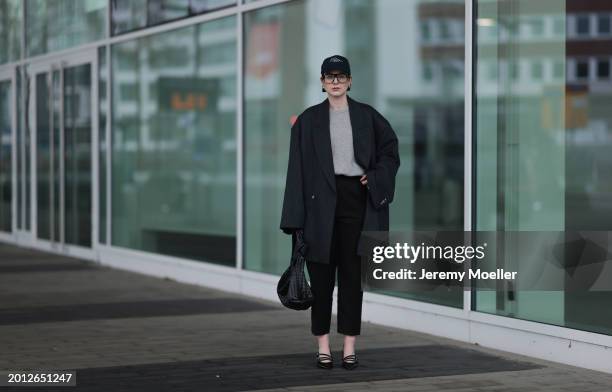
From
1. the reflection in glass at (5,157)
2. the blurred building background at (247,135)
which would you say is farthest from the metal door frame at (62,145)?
the reflection in glass at (5,157)

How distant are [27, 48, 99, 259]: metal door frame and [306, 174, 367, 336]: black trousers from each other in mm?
8189

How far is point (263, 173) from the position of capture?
12.0 meters

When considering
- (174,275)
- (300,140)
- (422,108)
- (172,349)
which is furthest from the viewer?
(422,108)

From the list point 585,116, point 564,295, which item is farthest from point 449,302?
point 585,116

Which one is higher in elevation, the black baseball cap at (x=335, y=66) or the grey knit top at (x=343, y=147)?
the black baseball cap at (x=335, y=66)

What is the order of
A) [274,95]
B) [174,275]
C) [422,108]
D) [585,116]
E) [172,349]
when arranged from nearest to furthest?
[172,349], [585,116], [274,95], [174,275], [422,108]

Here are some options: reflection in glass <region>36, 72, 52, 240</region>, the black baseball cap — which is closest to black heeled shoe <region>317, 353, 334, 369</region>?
the black baseball cap

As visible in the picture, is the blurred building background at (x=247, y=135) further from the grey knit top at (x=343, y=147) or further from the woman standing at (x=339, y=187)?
the grey knit top at (x=343, y=147)

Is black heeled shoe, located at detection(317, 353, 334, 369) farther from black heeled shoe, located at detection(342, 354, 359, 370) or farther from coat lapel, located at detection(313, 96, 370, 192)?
coat lapel, located at detection(313, 96, 370, 192)

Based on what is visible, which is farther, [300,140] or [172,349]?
[172,349]

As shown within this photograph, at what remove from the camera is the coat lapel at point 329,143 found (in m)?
7.19

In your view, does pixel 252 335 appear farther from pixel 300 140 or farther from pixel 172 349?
pixel 300 140

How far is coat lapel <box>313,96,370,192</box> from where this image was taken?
719 centimetres

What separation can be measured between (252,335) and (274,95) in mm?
3687
